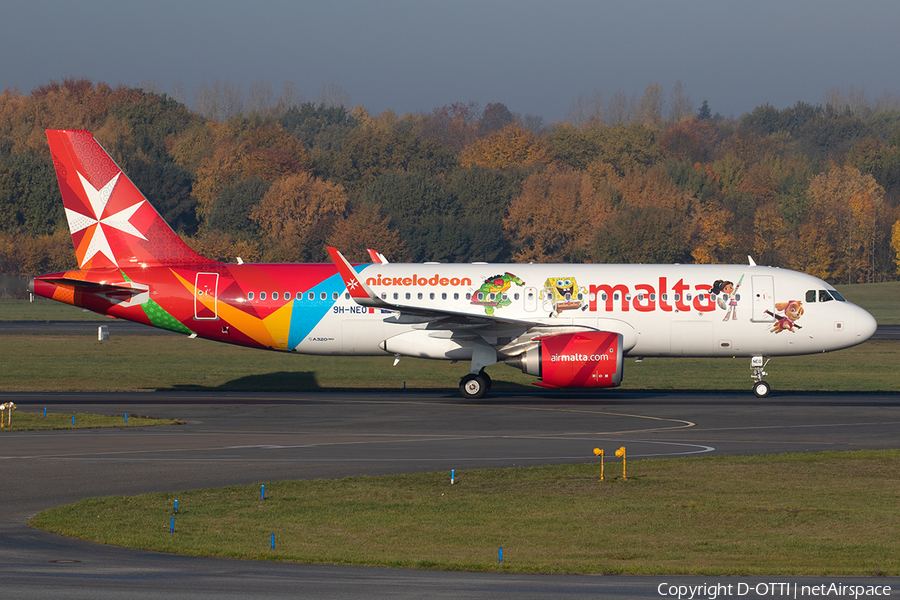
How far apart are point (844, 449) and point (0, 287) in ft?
290

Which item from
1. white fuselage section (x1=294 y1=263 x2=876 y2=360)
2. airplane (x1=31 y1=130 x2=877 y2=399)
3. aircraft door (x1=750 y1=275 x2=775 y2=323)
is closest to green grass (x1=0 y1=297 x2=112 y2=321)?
airplane (x1=31 y1=130 x2=877 y2=399)

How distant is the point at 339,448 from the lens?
26.2 meters

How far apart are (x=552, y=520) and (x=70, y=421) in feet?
58.3

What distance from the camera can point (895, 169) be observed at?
146m

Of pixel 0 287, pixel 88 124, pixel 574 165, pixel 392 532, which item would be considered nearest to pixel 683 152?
pixel 574 165

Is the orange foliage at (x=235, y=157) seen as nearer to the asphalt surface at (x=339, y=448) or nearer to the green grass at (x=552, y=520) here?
the asphalt surface at (x=339, y=448)

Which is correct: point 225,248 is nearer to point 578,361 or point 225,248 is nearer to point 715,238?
point 715,238

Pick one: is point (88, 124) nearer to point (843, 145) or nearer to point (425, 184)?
point (425, 184)

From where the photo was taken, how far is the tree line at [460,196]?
12225 centimetres

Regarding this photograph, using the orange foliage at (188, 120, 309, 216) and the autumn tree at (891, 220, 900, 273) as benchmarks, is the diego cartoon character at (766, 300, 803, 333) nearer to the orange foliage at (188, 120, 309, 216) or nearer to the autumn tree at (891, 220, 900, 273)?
the autumn tree at (891, 220, 900, 273)

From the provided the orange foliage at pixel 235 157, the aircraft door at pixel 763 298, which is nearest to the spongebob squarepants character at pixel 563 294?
the aircraft door at pixel 763 298

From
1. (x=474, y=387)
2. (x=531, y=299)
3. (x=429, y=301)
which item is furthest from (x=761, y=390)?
(x=429, y=301)

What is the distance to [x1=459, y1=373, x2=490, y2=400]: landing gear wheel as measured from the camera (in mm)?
37000

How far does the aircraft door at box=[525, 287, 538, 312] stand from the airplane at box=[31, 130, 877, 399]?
36mm
